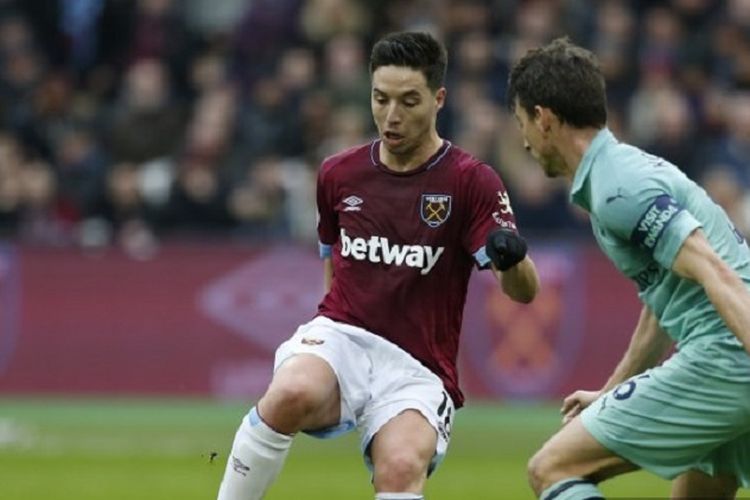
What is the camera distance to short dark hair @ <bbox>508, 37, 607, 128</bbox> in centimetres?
728

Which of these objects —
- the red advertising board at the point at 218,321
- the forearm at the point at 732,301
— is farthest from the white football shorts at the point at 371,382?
the red advertising board at the point at 218,321

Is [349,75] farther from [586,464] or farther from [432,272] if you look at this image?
[586,464]

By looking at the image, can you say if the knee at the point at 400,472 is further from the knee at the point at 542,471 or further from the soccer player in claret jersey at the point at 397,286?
the knee at the point at 542,471

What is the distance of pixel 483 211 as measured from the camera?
8.16 metres

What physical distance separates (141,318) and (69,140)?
259 centimetres

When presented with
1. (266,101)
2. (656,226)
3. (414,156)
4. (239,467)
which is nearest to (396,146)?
(414,156)

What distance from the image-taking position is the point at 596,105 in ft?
24.0

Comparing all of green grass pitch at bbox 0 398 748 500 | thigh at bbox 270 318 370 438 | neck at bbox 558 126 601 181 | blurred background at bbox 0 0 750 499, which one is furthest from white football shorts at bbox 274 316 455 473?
blurred background at bbox 0 0 750 499

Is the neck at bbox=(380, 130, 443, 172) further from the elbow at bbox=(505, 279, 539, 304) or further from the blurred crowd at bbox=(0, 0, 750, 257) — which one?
the blurred crowd at bbox=(0, 0, 750, 257)

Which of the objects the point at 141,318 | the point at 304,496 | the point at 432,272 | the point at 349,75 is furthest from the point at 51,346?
the point at 432,272

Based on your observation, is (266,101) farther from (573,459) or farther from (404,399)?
(573,459)

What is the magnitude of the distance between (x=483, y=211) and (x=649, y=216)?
4.43ft

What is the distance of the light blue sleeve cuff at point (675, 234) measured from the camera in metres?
6.83

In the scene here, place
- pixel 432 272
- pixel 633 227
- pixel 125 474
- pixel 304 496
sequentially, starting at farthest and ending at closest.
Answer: pixel 125 474 → pixel 304 496 → pixel 432 272 → pixel 633 227
